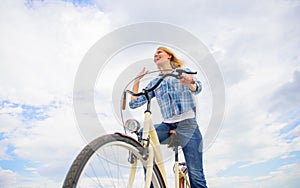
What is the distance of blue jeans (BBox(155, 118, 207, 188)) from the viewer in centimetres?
→ 317

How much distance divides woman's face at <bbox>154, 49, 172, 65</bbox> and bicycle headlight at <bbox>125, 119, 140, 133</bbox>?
0.84 meters

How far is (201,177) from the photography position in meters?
3.21

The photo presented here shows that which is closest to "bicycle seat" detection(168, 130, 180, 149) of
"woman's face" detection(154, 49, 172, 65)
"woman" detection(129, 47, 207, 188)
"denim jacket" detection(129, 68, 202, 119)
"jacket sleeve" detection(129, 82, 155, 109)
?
"woman" detection(129, 47, 207, 188)

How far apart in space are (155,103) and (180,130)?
14.5 inches

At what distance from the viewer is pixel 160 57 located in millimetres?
3395

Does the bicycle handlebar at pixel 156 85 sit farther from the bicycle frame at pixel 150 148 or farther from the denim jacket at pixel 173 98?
the denim jacket at pixel 173 98

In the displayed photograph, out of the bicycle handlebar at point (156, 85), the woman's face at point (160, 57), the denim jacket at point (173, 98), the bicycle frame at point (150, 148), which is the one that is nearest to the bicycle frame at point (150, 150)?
the bicycle frame at point (150, 148)

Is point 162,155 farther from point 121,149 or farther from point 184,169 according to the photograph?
point 184,169

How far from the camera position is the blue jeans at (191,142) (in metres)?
3.17

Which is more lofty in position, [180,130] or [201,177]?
[180,130]

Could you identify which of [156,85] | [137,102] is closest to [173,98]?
[137,102]

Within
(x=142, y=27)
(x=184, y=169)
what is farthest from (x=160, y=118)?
(x=184, y=169)

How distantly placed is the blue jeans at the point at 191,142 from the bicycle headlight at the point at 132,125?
44cm

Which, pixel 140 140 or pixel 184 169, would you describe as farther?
pixel 184 169
